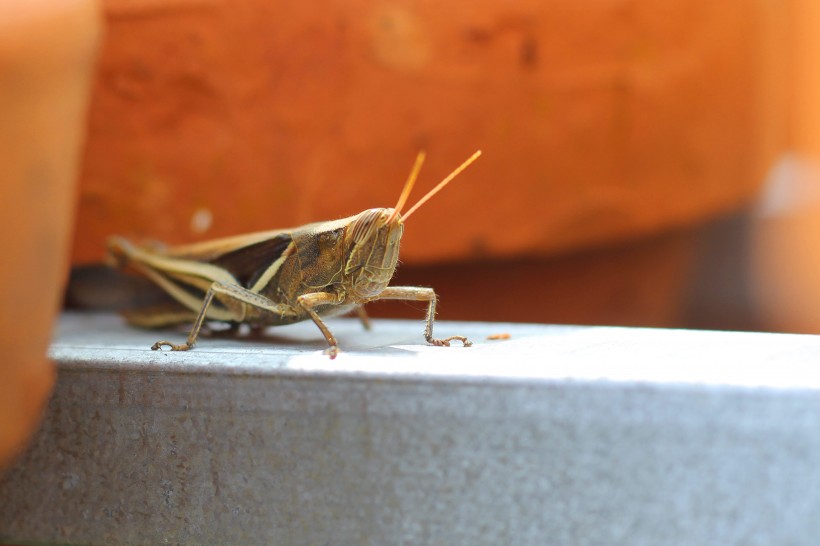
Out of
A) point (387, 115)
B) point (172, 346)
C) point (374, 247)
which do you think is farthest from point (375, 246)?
point (387, 115)

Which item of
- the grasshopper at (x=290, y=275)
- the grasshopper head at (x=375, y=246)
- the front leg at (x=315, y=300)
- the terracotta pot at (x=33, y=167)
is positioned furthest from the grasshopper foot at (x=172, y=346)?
the terracotta pot at (x=33, y=167)

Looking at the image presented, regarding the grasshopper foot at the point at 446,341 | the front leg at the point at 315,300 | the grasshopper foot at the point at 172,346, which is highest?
the front leg at the point at 315,300

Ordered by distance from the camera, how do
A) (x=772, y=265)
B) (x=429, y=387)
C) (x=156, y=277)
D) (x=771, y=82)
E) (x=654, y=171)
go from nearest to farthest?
(x=429, y=387)
(x=156, y=277)
(x=654, y=171)
(x=771, y=82)
(x=772, y=265)

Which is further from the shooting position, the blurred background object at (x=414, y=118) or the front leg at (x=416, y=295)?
the blurred background object at (x=414, y=118)

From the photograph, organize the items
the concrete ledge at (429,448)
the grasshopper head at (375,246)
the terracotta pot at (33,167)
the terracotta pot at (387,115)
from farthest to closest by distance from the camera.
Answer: the terracotta pot at (387,115)
the grasshopper head at (375,246)
the concrete ledge at (429,448)
the terracotta pot at (33,167)

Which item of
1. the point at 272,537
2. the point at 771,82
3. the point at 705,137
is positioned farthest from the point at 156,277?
the point at 771,82

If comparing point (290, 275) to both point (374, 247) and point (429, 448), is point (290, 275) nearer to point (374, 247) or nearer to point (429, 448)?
point (374, 247)

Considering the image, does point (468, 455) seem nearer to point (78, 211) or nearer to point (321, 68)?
point (321, 68)

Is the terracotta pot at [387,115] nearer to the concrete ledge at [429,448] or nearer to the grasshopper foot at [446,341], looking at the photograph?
the grasshopper foot at [446,341]
